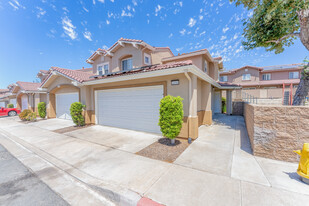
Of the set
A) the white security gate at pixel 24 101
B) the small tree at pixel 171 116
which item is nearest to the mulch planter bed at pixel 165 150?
the small tree at pixel 171 116

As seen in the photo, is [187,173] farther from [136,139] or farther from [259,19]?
[259,19]

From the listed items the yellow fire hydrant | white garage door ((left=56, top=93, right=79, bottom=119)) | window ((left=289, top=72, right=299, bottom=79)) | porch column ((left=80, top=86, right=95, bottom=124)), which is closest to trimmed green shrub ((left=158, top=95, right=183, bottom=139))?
the yellow fire hydrant

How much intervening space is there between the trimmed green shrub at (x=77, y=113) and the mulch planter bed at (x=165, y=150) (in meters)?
6.37

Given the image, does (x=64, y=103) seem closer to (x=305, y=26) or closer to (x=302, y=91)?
(x=302, y=91)

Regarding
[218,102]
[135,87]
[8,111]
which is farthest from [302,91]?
[8,111]

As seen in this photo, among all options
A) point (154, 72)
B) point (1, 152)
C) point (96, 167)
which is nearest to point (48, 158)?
point (96, 167)

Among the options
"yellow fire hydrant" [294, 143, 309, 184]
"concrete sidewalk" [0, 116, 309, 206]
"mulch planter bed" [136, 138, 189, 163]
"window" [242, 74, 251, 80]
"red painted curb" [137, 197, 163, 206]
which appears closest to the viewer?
"red painted curb" [137, 197, 163, 206]

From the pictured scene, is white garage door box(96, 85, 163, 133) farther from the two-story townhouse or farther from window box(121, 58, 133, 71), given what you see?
window box(121, 58, 133, 71)

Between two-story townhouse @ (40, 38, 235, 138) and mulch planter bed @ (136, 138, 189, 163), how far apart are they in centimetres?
71

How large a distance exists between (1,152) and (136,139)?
5.52 metres

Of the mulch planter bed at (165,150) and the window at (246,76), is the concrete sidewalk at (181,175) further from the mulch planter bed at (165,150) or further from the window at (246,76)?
the window at (246,76)

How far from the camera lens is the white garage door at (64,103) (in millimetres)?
11085

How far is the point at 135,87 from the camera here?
7.19 meters

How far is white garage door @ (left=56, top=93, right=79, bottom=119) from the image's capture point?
11.1m
